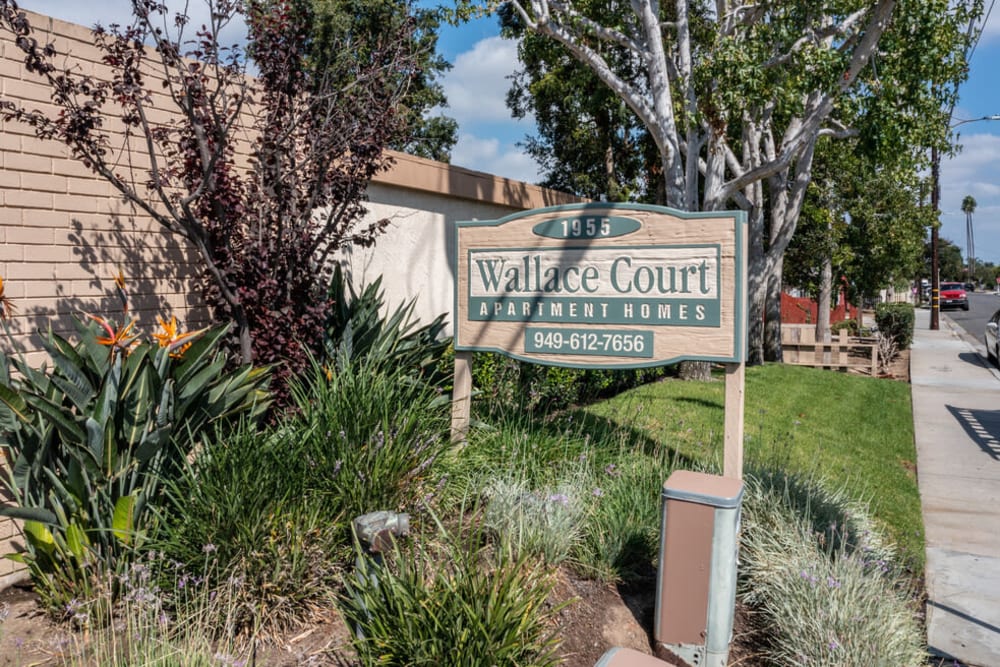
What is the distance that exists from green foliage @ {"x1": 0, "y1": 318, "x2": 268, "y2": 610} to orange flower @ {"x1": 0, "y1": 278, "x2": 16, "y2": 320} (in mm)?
312

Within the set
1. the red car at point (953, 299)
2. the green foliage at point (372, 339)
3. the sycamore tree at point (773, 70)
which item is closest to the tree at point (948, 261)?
the red car at point (953, 299)

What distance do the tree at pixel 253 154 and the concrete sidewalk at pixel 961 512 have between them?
4.55 metres

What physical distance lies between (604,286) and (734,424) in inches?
49.3

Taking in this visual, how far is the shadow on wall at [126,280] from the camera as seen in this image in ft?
16.8

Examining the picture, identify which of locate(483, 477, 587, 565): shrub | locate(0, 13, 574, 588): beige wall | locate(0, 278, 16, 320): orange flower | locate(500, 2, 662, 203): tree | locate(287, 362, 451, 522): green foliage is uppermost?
locate(500, 2, 662, 203): tree

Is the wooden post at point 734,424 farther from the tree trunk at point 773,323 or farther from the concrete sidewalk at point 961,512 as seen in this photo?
the tree trunk at point 773,323

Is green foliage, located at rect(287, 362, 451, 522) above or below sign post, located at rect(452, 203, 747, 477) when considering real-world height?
below

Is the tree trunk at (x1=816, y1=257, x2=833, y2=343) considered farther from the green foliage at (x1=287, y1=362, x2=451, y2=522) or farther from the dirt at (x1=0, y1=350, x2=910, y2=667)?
the green foliage at (x1=287, y1=362, x2=451, y2=522)

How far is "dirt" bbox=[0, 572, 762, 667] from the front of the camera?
3459 millimetres

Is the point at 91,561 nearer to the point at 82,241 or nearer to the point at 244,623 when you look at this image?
the point at 244,623

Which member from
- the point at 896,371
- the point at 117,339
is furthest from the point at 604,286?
the point at 896,371

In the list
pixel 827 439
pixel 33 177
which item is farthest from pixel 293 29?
pixel 827 439

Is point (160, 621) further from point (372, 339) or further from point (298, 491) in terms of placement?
point (372, 339)

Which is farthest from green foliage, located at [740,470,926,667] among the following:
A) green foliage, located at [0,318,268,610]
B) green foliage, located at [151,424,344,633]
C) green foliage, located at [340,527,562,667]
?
green foliage, located at [0,318,268,610]
